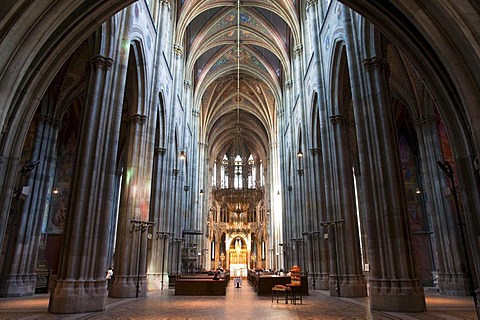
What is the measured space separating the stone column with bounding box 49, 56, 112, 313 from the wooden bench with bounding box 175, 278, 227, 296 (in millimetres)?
5510

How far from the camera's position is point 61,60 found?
8.93 metres

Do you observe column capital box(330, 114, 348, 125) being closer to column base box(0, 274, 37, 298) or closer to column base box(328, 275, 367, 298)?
column base box(328, 275, 367, 298)

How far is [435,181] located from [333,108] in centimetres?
621

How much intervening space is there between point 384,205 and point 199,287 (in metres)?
9.14

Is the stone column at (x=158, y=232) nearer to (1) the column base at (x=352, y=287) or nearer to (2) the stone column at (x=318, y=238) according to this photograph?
(2) the stone column at (x=318, y=238)

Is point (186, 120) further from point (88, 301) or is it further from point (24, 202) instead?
point (88, 301)

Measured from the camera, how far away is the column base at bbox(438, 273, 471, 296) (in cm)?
1389

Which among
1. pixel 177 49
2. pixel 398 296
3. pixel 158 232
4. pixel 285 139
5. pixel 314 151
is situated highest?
pixel 177 49

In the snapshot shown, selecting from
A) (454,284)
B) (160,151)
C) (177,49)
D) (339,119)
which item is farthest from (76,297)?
(177,49)

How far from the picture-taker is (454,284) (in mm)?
14430

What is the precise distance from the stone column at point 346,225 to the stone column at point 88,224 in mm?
9242

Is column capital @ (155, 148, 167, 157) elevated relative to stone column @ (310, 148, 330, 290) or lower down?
elevated

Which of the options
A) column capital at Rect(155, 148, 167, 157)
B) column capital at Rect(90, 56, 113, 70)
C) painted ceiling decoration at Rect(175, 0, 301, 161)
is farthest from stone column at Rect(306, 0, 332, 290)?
column capital at Rect(90, 56, 113, 70)

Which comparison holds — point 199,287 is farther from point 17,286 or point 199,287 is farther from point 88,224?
point 17,286
